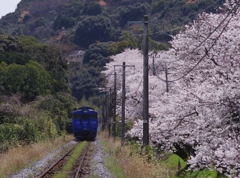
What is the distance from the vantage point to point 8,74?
185 ft

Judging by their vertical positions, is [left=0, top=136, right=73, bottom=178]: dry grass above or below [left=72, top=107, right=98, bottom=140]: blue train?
above

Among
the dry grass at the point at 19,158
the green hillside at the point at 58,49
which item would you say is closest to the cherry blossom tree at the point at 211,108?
the green hillside at the point at 58,49

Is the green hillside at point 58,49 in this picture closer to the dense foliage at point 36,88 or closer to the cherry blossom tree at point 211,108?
the dense foliage at point 36,88

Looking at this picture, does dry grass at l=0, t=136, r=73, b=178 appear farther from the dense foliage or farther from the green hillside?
the dense foliage

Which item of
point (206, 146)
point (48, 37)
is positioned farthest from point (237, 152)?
point (48, 37)

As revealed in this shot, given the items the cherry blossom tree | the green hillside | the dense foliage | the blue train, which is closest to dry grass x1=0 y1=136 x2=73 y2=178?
the green hillside

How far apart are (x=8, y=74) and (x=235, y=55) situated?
43.6 m

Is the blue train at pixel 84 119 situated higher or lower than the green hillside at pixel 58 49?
lower

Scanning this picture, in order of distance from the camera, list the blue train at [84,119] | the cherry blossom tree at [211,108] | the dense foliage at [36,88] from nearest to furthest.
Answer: the cherry blossom tree at [211,108] < the dense foliage at [36,88] < the blue train at [84,119]

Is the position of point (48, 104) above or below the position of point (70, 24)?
below

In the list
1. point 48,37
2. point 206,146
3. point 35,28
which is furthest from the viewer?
point 35,28

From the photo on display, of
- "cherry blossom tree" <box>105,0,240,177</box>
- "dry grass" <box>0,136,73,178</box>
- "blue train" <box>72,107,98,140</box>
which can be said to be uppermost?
"cherry blossom tree" <box>105,0,240,177</box>

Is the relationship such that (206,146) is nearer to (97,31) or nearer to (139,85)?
(139,85)

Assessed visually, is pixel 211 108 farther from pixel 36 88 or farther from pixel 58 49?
pixel 58 49
